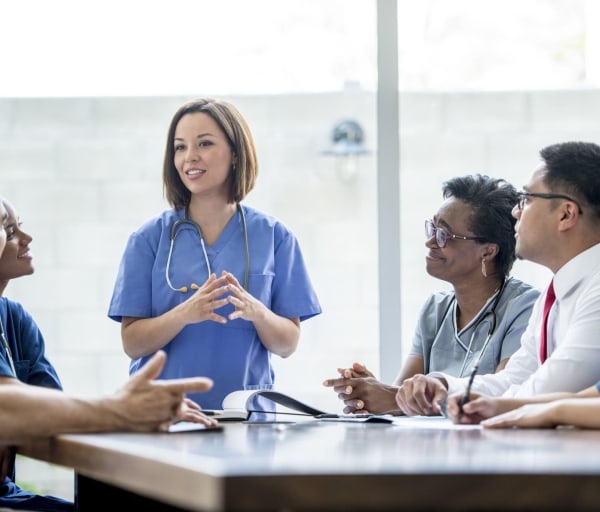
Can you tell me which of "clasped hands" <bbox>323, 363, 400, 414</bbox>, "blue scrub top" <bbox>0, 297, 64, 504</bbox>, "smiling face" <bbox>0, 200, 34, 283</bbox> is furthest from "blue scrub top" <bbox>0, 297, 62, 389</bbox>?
"clasped hands" <bbox>323, 363, 400, 414</bbox>

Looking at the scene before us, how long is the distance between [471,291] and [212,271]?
0.73m

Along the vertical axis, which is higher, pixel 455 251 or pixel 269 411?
pixel 455 251

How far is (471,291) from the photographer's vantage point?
2578mm

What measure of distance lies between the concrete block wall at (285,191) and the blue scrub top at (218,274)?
649 millimetres

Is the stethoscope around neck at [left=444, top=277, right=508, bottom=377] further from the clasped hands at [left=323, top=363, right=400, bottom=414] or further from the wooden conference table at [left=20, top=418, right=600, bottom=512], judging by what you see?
the wooden conference table at [left=20, top=418, right=600, bottom=512]

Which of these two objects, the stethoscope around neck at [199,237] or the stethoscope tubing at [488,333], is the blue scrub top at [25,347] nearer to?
the stethoscope around neck at [199,237]

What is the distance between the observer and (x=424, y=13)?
3.27 metres

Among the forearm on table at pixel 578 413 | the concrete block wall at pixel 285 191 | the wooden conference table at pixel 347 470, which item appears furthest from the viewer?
the concrete block wall at pixel 285 191

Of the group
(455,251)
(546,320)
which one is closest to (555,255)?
(546,320)

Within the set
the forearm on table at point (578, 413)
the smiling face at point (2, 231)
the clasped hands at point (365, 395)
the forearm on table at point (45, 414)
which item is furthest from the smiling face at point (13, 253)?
the forearm on table at point (578, 413)

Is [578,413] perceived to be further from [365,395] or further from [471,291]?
[471,291]

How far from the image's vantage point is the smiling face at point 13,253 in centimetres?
221

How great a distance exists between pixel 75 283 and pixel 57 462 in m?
1.99

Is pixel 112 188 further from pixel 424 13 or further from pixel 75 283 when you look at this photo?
pixel 424 13
